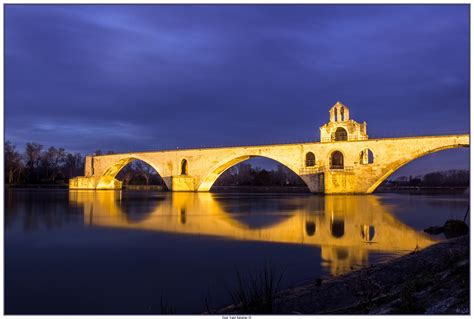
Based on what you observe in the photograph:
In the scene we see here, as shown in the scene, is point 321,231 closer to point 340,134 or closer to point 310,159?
point 310,159

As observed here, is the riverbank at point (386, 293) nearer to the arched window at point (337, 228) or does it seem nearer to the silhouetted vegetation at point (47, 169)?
the arched window at point (337, 228)

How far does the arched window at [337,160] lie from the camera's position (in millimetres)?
36844

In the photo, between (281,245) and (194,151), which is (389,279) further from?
(194,151)

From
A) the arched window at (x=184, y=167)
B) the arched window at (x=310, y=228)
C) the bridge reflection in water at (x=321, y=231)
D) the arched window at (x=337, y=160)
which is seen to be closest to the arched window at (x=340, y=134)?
the arched window at (x=337, y=160)

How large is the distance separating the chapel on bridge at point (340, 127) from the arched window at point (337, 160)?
126 centimetres

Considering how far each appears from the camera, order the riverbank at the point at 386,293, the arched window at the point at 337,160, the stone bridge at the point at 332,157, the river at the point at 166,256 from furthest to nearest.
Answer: the arched window at the point at 337,160, the stone bridge at the point at 332,157, the river at the point at 166,256, the riverbank at the point at 386,293

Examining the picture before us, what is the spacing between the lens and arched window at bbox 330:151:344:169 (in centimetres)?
3684

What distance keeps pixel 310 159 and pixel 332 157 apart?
1.92 meters

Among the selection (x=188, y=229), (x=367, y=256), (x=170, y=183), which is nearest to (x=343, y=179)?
(x=170, y=183)

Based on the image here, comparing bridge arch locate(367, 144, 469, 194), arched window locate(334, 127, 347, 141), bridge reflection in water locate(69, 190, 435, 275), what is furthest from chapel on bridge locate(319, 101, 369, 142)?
bridge reflection in water locate(69, 190, 435, 275)

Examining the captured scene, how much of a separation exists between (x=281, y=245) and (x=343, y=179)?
26355 millimetres

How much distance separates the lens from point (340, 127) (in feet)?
124

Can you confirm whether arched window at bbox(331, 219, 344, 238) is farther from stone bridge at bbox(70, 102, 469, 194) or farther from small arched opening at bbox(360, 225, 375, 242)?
stone bridge at bbox(70, 102, 469, 194)

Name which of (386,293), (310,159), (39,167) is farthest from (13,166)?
(386,293)
